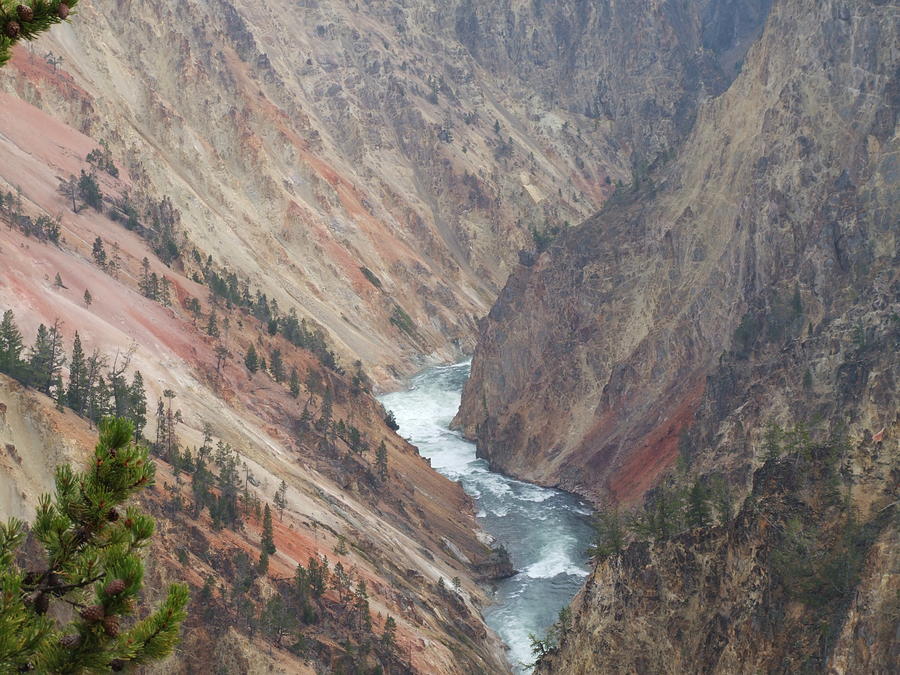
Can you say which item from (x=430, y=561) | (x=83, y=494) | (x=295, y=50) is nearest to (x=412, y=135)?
(x=295, y=50)

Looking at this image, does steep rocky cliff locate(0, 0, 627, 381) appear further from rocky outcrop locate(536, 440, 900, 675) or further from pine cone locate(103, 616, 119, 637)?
pine cone locate(103, 616, 119, 637)

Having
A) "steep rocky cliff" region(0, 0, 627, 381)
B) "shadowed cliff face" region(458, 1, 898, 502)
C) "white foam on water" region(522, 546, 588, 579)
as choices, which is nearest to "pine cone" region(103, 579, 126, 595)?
"shadowed cliff face" region(458, 1, 898, 502)

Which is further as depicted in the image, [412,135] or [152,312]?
[412,135]

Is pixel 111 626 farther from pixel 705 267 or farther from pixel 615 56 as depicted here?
pixel 615 56

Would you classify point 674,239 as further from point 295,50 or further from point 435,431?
point 295,50

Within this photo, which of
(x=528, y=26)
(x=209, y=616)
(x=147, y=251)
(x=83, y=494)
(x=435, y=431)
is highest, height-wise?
(x=528, y=26)

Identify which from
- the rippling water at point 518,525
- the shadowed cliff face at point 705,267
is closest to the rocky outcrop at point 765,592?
the rippling water at point 518,525

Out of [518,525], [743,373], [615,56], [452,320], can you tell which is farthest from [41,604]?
[615,56]
